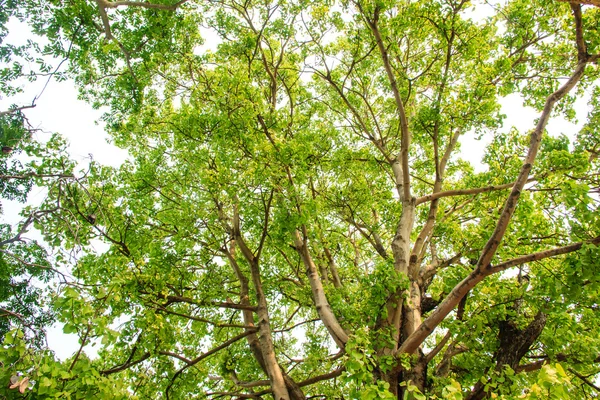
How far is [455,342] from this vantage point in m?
7.35

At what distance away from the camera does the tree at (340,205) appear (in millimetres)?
6379

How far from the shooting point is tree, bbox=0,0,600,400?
6.38 metres

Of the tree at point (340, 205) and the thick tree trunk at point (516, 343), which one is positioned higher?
the tree at point (340, 205)

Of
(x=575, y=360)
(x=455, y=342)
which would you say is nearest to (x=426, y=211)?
(x=455, y=342)

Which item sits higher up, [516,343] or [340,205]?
[340,205]

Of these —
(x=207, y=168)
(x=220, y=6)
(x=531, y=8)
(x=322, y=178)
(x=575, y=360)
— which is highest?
(x=220, y=6)

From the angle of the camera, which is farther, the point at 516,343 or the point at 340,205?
the point at 340,205

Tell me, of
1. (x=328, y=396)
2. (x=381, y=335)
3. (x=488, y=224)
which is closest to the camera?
(x=381, y=335)

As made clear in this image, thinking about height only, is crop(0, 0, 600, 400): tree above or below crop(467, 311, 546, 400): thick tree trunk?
above

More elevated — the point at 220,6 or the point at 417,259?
the point at 220,6

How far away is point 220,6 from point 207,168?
5.03m

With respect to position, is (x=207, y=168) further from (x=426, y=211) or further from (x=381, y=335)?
(x=426, y=211)

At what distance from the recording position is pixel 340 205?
10.8 meters

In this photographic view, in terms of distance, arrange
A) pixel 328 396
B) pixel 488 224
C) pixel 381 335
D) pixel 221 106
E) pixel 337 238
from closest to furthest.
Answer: pixel 381 335 < pixel 488 224 < pixel 221 106 < pixel 328 396 < pixel 337 238
